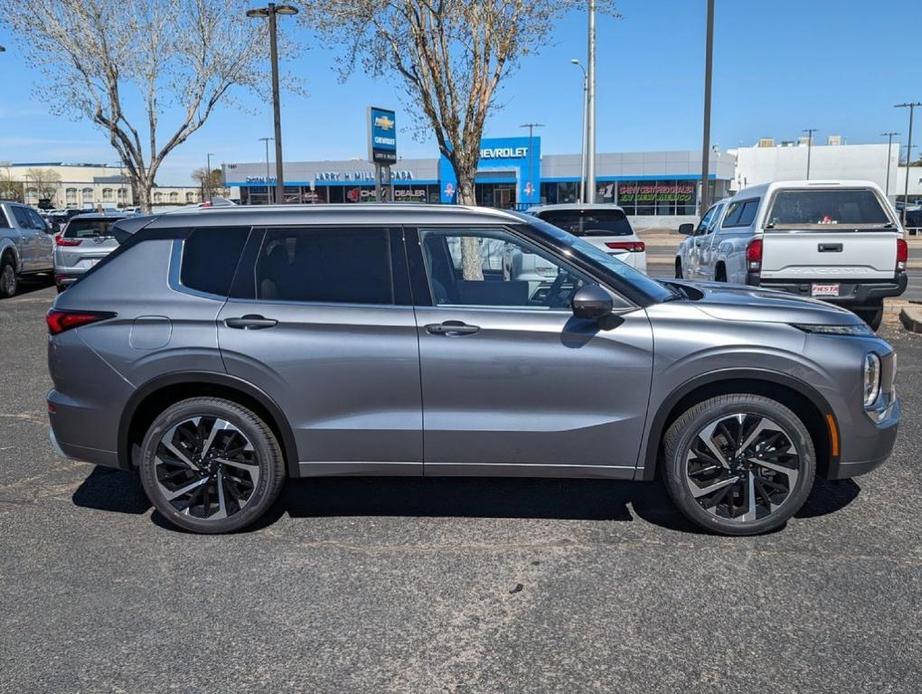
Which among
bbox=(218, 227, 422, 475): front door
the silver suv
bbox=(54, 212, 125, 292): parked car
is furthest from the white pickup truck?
bbox=(54, 212, 125, 292): parked car

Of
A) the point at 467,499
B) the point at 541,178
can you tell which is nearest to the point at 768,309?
the point at 467,499

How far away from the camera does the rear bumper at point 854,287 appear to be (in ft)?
33.5

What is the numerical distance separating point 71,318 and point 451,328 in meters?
2.09

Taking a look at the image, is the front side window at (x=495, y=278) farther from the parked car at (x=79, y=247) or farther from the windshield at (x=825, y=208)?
the parked car at (x=79, y=247)

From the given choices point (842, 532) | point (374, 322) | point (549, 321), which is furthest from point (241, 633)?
point (842, 532)

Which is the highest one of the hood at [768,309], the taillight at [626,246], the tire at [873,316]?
the taillight at [626,246]

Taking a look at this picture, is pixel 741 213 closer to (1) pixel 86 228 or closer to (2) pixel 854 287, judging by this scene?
(2) pixel 854 287

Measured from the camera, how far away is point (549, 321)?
14.3 ft

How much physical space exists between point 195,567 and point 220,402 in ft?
2.81

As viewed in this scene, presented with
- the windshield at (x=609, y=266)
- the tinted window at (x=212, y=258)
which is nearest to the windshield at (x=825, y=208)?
the windshield at (x=609, y=266)

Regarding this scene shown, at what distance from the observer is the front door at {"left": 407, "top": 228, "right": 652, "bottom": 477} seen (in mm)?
4297

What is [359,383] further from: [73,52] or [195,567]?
[73,52]

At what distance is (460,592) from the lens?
3.89 m

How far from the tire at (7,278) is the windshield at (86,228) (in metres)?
1.56
